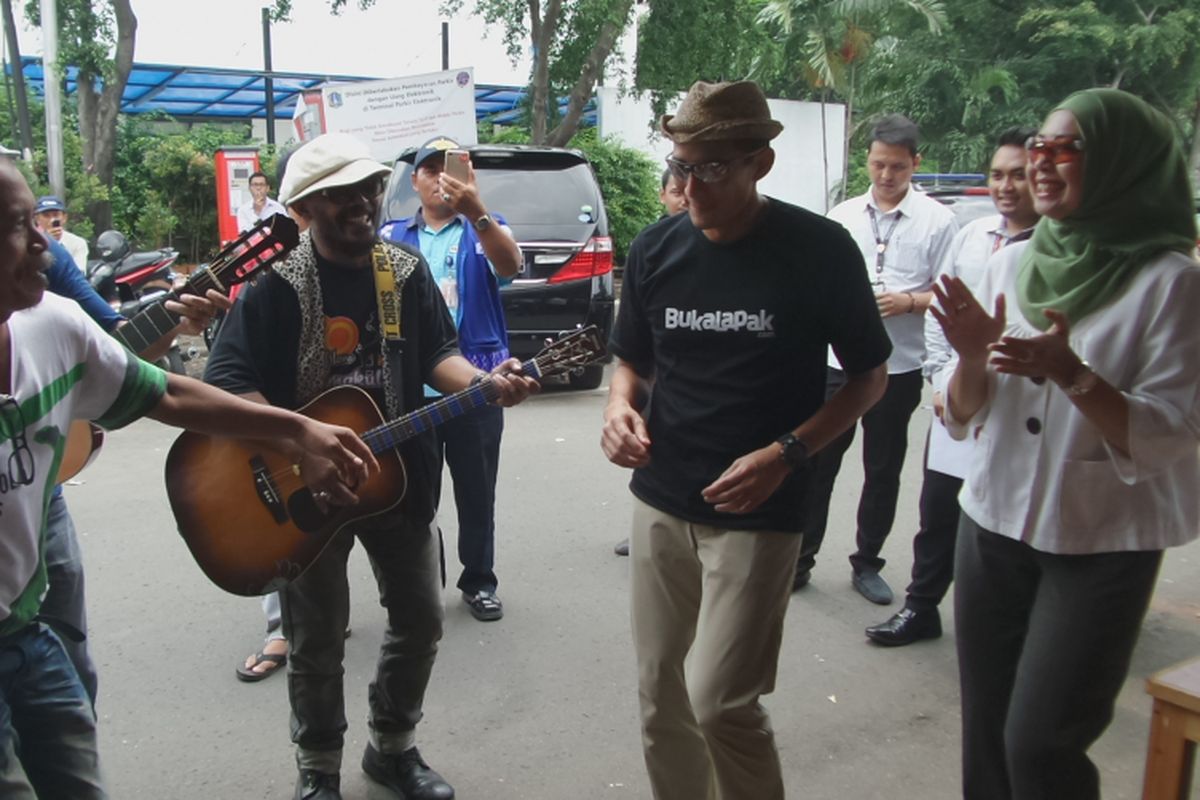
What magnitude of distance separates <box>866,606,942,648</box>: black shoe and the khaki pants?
180cm

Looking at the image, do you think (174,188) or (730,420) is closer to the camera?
(730,420)

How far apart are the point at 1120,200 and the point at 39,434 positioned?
7.14 ft

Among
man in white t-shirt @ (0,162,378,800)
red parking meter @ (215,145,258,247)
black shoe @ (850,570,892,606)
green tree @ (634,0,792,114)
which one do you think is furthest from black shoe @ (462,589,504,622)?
green tree @ (634,0,792,114)

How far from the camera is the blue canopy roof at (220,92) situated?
2003cm

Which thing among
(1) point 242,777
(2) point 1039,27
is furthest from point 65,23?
(2) point 1039,27

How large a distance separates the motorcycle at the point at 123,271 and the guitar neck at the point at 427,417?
21.5ft

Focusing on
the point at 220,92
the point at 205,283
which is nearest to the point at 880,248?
the point at 205,283

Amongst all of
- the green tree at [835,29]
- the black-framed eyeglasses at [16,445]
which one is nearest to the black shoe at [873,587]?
the black-framed eyeglasses at [16,445]

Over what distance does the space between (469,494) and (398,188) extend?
13.5 feet

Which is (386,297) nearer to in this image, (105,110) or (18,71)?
(18,71)

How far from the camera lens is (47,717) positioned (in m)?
1.99

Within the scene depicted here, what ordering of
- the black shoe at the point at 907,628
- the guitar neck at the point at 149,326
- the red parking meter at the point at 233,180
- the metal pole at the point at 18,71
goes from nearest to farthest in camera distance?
the guitar neck at the point at 149,326 → the black shoe at the point at 907,628 → the red parking meter at the point at 233,180 → the metal pole at the point at 18,71

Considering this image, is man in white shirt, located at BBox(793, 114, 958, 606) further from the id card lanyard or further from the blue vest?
the blue vest

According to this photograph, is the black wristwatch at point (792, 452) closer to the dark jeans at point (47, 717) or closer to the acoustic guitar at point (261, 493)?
the acoustic guitar at point (261, 493)
